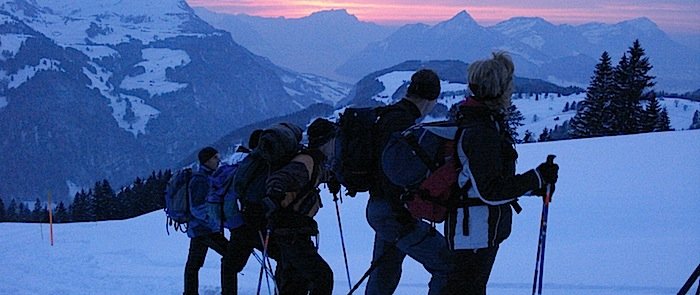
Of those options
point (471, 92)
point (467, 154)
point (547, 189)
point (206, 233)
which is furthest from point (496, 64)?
point (206, 233)

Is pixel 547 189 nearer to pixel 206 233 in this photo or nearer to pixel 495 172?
pixel 495 172

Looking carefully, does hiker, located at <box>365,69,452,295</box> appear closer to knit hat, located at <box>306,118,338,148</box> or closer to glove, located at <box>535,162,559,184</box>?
knit hat, located at <box>306,118,338,148</box>

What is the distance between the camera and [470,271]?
4090 mm

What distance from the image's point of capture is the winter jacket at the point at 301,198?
5125 millimetres

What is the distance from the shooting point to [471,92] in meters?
4.00

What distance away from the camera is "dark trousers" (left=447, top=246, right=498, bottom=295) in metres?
4.07

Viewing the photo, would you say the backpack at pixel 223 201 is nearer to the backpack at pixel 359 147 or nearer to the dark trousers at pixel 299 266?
the dark trousers at pixel 299 266

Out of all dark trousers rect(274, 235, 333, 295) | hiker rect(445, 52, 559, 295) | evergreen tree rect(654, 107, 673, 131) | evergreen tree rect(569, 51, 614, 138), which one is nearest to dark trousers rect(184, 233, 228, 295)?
dark trousers rect(274, 235, 333, 295)

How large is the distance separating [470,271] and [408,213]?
794mm

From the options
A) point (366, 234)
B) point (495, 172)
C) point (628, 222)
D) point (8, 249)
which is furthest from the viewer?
point (8, 249)

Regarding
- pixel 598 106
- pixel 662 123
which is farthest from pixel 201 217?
pixel 662 123

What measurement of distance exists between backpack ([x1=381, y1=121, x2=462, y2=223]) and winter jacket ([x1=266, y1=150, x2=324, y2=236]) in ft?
3.07

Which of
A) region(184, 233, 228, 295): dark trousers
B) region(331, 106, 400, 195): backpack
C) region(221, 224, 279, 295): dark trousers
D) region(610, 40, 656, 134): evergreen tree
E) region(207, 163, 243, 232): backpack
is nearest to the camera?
region(331, 106, 400, 195): backpack

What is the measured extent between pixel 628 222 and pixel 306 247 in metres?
6.90
